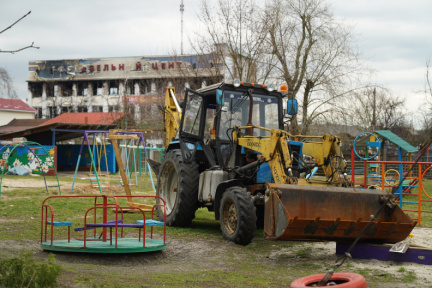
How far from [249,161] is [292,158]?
4.13 ft

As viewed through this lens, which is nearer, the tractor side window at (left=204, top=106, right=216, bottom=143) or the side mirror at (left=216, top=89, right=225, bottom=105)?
the side mirror at (left=216, top=89, right=225, bottom=105)

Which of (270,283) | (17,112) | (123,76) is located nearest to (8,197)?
(270,283)

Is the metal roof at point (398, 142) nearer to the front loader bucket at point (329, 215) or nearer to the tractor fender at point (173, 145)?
the tractor fender at point (173, 145)

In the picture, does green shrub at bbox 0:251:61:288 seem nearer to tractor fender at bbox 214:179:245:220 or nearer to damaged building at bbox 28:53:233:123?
tractor fender at bbox 214:179:245:220

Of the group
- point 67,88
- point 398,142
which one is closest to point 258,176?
point 398,142

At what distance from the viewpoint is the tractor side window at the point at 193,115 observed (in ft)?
41.6

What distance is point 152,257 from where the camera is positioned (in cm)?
942

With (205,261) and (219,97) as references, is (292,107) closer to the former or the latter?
(219,97)

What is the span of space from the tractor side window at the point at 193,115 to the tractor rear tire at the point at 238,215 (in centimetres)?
244

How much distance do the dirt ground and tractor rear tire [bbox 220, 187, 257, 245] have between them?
0.19 meters

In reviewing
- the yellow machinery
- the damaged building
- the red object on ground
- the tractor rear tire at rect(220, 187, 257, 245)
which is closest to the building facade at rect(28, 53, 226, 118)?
the damaged building

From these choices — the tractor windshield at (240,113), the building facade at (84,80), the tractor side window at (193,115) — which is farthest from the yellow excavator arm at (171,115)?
the building facade at (84,80)

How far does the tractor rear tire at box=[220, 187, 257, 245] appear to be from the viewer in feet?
32.6

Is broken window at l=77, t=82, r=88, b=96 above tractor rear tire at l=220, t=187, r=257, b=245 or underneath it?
above
